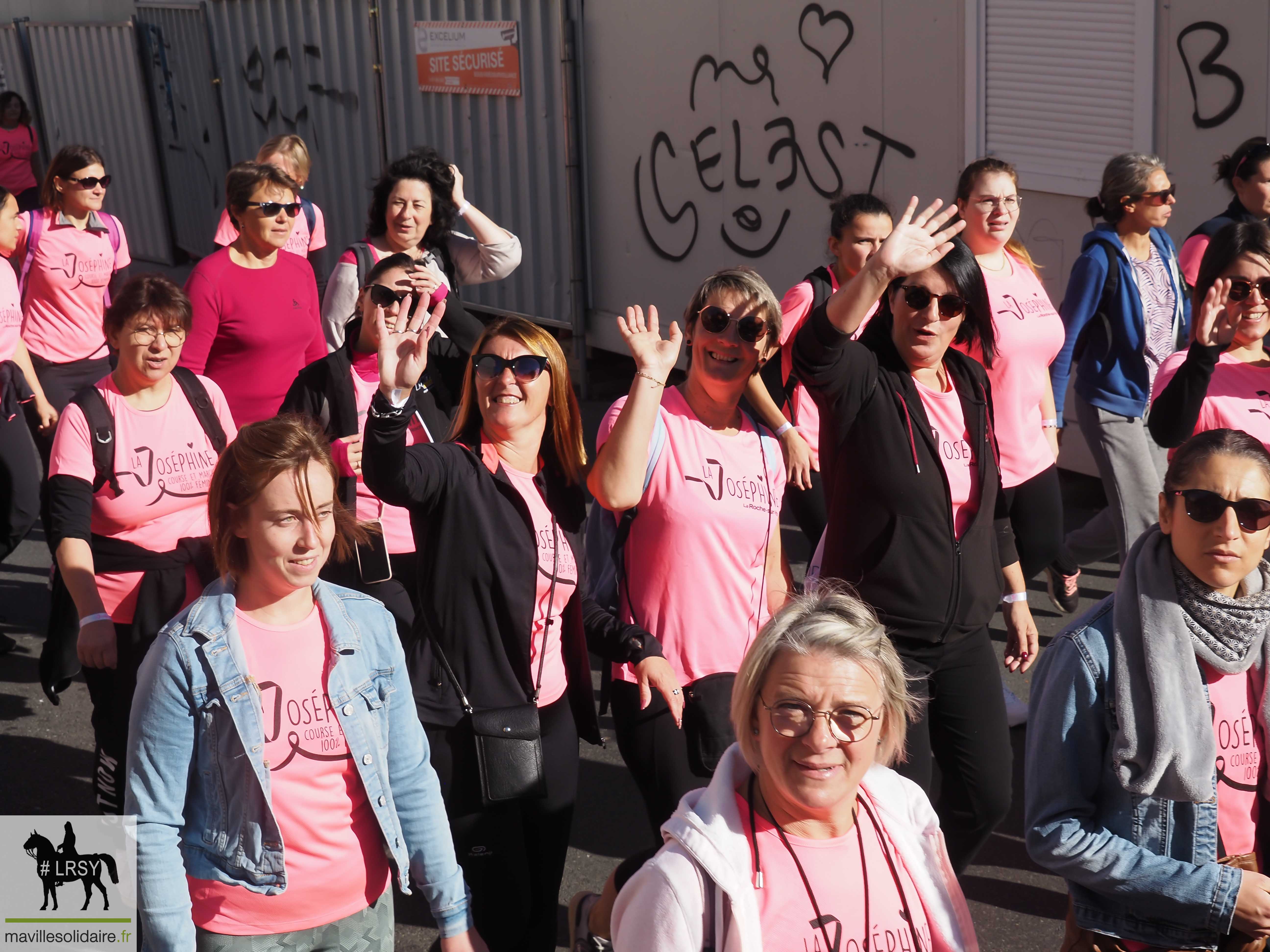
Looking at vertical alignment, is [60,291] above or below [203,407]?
below

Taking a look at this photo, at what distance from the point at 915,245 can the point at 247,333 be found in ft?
A: 9.89

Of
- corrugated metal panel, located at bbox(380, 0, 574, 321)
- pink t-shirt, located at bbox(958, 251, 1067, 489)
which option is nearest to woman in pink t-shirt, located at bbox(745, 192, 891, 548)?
pink t-shirt, located at bbox(958, 251, 1067, 489)

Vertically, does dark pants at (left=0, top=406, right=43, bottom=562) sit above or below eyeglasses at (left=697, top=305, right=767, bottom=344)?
below

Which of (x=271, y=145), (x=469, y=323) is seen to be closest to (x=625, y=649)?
(x=469, y=323)

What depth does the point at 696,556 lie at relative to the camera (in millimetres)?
3504

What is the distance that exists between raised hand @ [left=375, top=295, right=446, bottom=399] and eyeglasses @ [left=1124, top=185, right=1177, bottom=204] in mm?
3545

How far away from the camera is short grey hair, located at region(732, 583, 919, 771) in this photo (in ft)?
7.93

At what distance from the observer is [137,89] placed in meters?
16.8

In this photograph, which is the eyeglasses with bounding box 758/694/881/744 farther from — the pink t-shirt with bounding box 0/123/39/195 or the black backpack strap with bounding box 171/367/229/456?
the pink t-shirt with bounding box 0/123/39/195

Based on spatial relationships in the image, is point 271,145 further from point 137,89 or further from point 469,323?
point 137,89

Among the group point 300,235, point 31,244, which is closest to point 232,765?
point 300,235

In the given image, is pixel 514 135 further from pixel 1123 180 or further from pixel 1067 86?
pixel 1123 180

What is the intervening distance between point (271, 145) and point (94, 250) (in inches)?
50.8

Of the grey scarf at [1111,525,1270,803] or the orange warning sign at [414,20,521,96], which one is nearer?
the grey scarf at [1111,525,1270,803]
